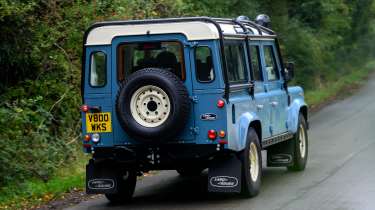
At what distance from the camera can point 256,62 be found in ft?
40.1

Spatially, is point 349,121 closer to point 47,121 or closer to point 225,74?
point 47,121

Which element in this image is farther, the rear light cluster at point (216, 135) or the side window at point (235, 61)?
the side window at point (235, 61)

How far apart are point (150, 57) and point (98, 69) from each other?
699mm

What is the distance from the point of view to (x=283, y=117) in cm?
1297

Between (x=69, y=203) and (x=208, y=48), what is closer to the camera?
(x=208, y=48)

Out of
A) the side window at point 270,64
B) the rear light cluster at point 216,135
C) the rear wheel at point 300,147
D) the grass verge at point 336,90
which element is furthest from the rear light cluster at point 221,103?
the grass verge at point 336,90

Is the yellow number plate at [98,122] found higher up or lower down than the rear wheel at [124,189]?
higher up

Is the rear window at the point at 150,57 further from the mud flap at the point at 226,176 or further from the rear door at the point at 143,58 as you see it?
the mud flap at the point at 226,176

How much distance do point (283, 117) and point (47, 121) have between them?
3.85 metres

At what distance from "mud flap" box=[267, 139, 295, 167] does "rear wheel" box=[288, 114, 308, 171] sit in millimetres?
103

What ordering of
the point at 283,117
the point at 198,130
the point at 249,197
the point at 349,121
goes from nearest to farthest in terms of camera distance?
1. the point at 198,130
2. the point at 249,197
3. the point at 283,117
4. the point at 349,121

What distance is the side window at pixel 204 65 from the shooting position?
10.4 meters

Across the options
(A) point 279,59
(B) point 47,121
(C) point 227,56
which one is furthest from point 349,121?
(C) point 227,56

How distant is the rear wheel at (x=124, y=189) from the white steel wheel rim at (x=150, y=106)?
3.80 feet
